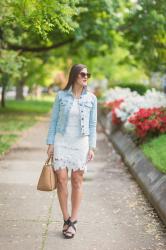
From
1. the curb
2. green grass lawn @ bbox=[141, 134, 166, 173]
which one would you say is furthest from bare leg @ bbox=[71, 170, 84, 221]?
green grass lawn @ bbox=[141, 134, 166, 173]

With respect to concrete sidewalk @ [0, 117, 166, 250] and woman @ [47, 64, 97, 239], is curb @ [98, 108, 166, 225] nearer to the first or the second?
concrete sidewalk @ [0, 117, 166, 250]

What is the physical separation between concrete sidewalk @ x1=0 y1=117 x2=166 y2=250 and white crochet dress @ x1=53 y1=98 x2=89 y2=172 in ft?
2.78

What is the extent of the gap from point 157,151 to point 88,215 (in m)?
3.04

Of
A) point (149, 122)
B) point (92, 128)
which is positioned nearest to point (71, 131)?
point (92, 128)

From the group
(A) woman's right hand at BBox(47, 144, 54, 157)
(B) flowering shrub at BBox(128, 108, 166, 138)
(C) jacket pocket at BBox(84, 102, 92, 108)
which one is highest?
(C) jacket pocket at BBox(84, 102, 92, 108)

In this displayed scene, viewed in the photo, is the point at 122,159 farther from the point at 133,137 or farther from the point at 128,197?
the point at 128,197

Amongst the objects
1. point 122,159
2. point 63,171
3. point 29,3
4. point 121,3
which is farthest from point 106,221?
point 121,3

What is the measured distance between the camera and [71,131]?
6.76 metres

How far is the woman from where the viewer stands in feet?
22.1

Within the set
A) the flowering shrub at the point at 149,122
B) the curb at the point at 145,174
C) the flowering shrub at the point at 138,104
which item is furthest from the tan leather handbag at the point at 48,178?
the flowering shrub at the point at 138,104

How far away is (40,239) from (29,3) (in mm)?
3144

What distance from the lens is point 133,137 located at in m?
13.9

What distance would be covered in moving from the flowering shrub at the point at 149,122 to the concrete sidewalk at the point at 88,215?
3.14ft

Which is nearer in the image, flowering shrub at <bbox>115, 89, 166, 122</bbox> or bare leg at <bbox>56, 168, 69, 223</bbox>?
bare leg at <bbox>56, 168, 69, 223</bbox>
